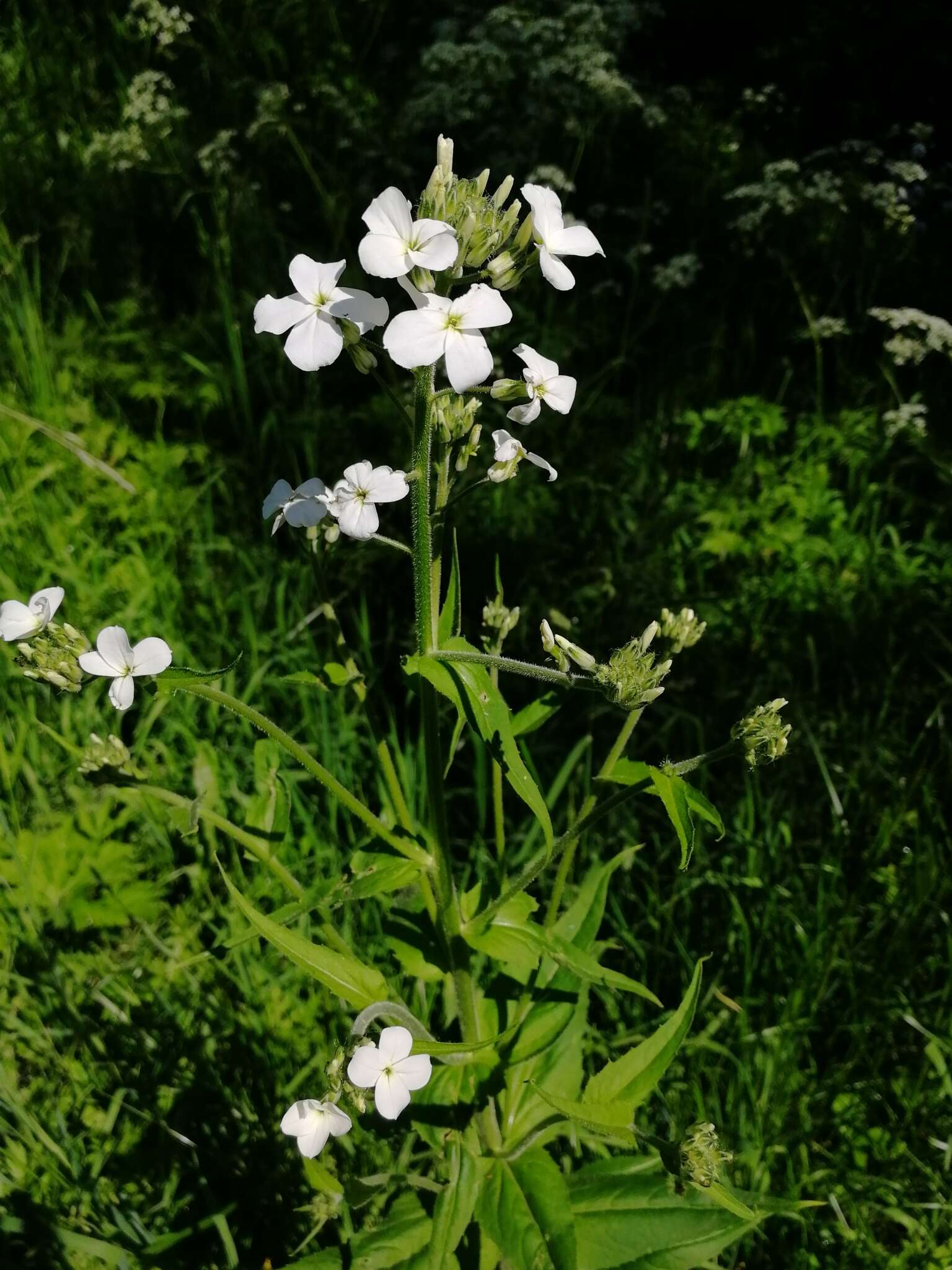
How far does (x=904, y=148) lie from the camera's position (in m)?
5.96

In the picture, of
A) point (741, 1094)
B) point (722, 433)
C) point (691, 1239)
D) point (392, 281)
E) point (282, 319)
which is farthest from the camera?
point (392, 281)

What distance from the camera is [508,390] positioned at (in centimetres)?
167

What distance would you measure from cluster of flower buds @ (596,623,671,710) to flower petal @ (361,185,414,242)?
0.72 meters

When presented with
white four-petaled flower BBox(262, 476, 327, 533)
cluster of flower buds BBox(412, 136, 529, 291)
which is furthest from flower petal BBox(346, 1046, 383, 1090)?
cluster of flower buds BBox(412, 136, 529, 291)

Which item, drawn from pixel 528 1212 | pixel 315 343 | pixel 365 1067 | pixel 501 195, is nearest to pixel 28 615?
pixel 315 343

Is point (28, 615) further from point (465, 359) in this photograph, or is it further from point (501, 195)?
point (501, 195)

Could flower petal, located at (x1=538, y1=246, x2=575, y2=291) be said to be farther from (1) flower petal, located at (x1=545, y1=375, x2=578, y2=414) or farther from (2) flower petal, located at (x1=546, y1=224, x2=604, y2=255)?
(1) flower petal, located at (x1=545, y1=375, x2=578, y2=414)

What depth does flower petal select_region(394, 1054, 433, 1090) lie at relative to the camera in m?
1.71

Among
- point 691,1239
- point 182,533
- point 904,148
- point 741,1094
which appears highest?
point 904,148

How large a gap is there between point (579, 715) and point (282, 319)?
2.05m

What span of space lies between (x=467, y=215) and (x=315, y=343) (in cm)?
30

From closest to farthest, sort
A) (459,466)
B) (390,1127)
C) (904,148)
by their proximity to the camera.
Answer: (459,466) < (390,1127) < (904,148)

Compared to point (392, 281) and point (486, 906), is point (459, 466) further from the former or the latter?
point (392, 281)

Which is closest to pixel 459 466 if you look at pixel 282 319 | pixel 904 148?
pixel 282 319
